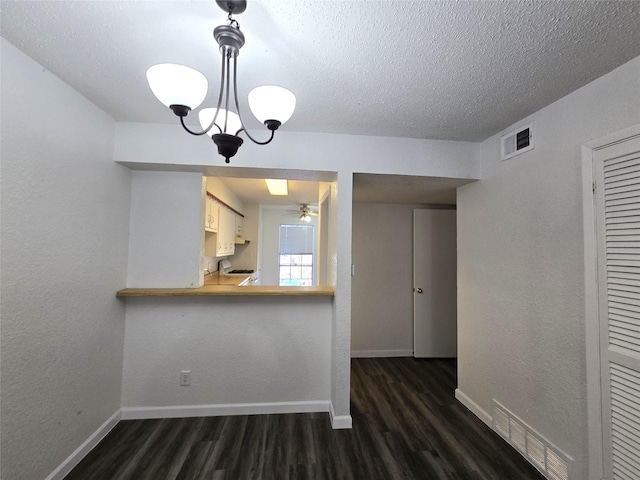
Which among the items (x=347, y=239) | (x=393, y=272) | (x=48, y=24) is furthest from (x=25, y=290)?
(x=393, y=272)

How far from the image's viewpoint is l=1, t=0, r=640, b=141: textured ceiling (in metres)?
1.04

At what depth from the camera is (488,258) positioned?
2195 mm

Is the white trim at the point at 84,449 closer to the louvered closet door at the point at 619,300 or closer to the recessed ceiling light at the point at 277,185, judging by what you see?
the recessed ceiling light at the point at 277,185

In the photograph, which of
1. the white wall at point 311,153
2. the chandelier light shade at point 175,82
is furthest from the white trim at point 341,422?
the chandelier light shade at point 175,82

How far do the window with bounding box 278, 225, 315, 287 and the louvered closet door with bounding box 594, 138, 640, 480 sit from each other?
5061 mm

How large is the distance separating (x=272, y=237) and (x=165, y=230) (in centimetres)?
375

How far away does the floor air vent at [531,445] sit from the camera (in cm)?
157

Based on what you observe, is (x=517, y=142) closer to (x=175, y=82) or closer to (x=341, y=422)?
(x=175, y=82)

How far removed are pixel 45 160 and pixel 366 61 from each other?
179 centimetres

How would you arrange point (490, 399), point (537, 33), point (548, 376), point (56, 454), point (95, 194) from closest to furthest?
point (537, 33)
point (56, 454)
point (548, 376)
point (95, 194)
point (490, 399)

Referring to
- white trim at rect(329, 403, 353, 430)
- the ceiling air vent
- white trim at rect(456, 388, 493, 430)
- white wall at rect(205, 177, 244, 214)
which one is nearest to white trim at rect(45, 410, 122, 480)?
white trim at rect(329, 403, 353, 430)

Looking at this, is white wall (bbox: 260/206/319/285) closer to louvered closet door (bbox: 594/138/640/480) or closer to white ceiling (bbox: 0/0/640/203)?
white ceiling (bbox: 0/0/640/203)

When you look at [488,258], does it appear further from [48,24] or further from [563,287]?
[48,24]

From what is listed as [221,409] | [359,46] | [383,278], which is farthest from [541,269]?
[221,409]
